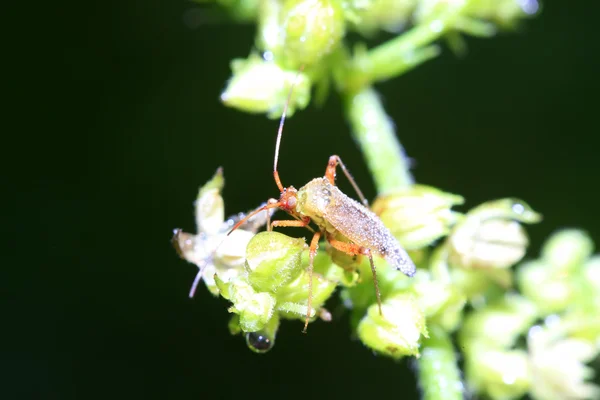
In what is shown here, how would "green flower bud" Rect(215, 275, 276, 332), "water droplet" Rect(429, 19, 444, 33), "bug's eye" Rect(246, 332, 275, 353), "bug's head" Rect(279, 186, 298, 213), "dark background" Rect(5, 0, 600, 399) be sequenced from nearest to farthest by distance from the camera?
"green flower bud" Rect(215, 275, 276, 332) < "bug's eye" Rect(246, 332, 275, 353) < "water droplet" Rect(429, 19, 444, 33) < "bug's head" Rect(279, 186, 298, 213) < "dark background" Rect(5, 0, 600, 399)

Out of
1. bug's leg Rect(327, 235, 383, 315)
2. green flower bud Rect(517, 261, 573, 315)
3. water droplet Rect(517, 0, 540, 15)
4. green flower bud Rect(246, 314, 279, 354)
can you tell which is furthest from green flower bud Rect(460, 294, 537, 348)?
water droplet Rect(517, 0, 540, 15)

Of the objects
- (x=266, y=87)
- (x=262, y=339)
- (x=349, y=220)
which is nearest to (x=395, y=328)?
(x=262, y=339)

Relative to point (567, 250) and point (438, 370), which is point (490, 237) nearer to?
point (438, 370)

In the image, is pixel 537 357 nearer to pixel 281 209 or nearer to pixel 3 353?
pixel 281 209

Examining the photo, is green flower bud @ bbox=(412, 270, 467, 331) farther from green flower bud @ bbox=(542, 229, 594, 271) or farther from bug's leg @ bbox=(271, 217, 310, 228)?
green flower bud @ bbox=(542, 229, 594, 271)

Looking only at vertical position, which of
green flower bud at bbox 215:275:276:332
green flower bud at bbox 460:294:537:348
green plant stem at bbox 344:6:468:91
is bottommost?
green flower bud at bbox 215:275:276:332

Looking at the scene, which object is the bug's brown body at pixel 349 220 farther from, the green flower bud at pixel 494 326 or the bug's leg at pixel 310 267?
the green flower bud at pixel 494 326
